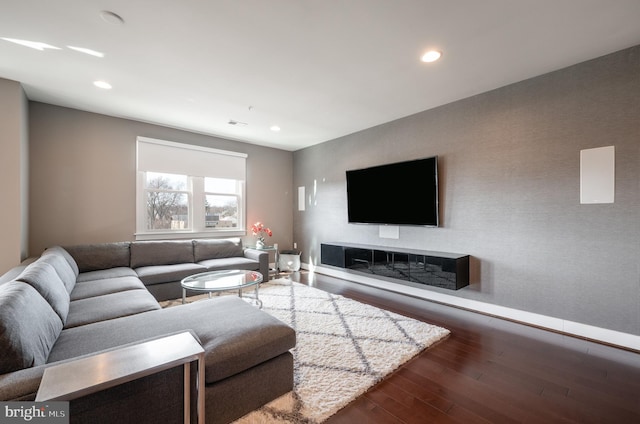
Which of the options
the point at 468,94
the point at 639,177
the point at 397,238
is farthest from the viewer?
the point at 397,238

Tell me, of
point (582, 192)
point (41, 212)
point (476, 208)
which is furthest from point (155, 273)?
point (582, 192)

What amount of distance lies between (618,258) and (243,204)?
16.6ft

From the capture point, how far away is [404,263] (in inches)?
142

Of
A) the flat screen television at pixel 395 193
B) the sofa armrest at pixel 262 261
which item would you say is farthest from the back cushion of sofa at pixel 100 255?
the flat screen television at pixel 395 193

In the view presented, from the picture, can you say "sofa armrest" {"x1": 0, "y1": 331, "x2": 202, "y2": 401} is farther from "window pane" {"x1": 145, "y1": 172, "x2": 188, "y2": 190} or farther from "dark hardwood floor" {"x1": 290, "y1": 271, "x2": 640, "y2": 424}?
"window pane" {"x1": 145, "y1": 172, "x2": 188, "y2": 190}

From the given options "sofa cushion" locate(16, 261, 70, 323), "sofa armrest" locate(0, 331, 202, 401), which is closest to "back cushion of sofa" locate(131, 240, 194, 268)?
"sofa cushion" locate(16, 261, 70, 323)

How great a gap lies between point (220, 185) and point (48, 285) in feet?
10.7

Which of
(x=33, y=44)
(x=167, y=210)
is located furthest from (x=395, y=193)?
(x=33, y=44)

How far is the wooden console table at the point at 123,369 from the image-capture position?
894mm

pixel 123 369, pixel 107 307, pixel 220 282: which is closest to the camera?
pixel 123 369

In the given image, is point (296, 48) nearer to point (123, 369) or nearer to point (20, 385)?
point (123, 369)

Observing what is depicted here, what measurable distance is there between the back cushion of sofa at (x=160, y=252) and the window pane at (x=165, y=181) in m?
0.95

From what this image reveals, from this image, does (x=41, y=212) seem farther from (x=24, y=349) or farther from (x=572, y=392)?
(x=572, y=392)

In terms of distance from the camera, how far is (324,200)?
5.23 metres
